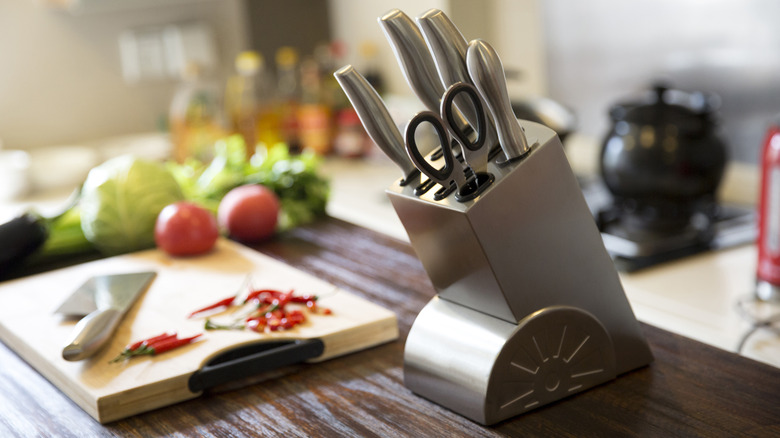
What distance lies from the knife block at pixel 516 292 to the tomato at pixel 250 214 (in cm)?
64

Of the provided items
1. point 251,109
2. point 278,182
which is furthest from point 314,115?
point 278,182

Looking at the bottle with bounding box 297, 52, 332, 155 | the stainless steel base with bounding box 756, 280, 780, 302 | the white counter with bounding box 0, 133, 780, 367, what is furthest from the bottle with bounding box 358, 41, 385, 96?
the stainless steel base with bounding box 756, 280, 780, 302

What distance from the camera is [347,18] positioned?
2814mm

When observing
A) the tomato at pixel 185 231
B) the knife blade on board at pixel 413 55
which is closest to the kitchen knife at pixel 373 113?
the knife blade on board at pixel 413 55

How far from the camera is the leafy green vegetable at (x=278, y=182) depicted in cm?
149

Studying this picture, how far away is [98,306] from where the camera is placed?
3.34 feet

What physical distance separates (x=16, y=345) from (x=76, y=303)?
0.28 ft

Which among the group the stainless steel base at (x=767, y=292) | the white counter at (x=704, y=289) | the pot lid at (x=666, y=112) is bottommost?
the white counter at (x=704, y=289)

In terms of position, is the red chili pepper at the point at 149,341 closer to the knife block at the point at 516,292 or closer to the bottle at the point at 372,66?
the knife block at the point at 516,292

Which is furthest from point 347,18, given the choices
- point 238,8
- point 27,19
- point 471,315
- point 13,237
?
point 471,315

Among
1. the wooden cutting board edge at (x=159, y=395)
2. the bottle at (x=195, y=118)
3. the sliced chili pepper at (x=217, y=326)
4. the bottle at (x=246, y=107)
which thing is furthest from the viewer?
the bottle at (x=246, y=107)

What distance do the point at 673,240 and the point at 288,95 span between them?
1611 millimetres

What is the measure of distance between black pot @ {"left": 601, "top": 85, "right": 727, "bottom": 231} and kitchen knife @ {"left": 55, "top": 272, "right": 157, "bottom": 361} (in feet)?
3.03

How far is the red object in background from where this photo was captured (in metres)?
1.24
